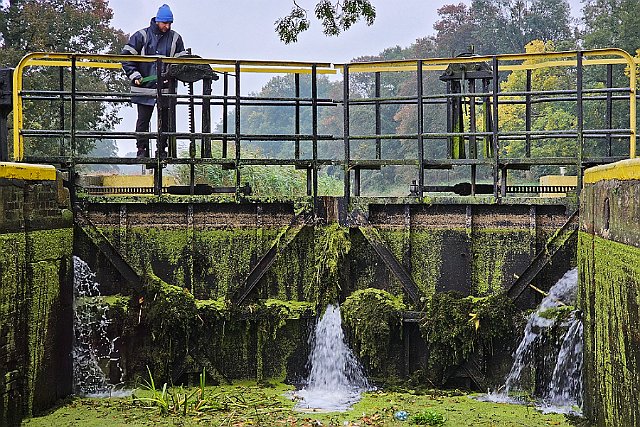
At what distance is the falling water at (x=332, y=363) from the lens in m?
10.9

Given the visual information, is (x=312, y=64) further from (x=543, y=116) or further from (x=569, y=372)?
(x=543, y=116)

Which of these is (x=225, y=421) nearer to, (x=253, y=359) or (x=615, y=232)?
(x=253, y=359)

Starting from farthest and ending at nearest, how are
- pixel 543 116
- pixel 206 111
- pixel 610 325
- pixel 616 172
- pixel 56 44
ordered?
1. pixel 543 116
2. pixel 56 44
3. pixel 206 111
4. pixel 610 325
5. pixel 616 172

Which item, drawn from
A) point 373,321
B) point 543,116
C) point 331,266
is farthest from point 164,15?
point 543,116

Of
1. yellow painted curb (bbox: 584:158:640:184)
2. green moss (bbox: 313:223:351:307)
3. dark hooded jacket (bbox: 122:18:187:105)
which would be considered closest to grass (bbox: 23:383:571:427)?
green moss (bbox: 313:223:351:307)

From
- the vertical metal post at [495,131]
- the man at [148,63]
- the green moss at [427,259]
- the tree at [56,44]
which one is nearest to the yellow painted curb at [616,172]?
the vertical metal post at [495,131]

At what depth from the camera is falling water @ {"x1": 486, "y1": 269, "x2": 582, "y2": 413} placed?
10180mm

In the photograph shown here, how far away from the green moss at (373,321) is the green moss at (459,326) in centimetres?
36

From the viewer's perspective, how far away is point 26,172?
31.4 ft

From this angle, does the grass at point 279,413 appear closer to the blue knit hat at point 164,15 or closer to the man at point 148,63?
the man at point 148,63

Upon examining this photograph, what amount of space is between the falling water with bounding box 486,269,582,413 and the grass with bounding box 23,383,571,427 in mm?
409

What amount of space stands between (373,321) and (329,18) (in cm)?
645

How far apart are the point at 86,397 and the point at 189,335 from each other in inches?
52.0

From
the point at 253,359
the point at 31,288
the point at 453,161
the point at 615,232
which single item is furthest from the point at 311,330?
the point at 615,232
